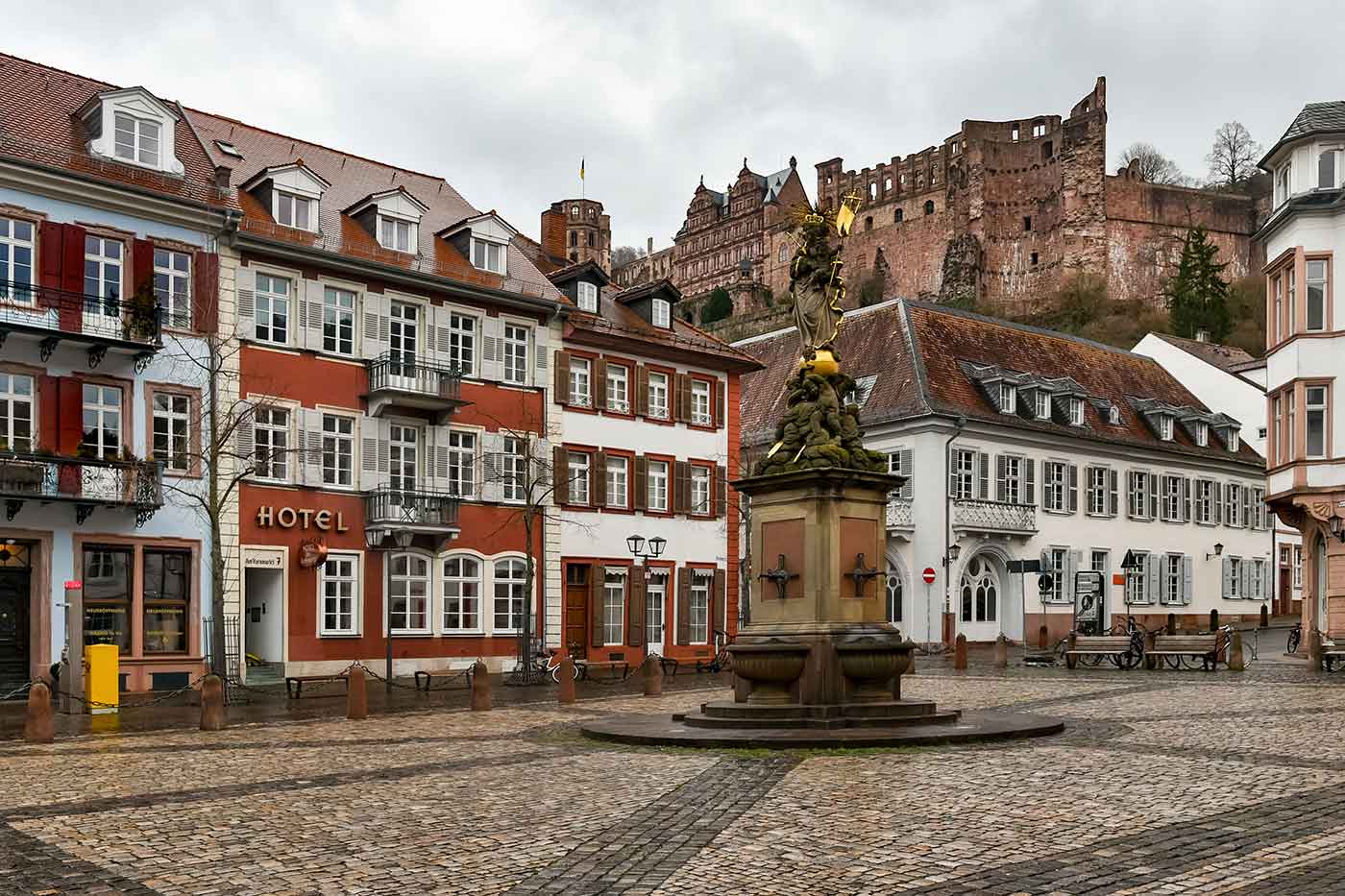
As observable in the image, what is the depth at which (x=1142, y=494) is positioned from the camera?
178 feet

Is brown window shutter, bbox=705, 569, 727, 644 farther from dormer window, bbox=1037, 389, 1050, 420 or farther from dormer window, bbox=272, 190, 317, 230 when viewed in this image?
dormer window, bbox=1037, 389, 1050, 420

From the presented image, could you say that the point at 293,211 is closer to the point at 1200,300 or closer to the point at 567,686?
the point at 567,686

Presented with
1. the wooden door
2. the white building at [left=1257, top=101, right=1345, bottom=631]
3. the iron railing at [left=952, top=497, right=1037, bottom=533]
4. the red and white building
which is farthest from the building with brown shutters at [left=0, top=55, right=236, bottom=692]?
the white building at [left=1257, top=101, right=1345, bottom=631]

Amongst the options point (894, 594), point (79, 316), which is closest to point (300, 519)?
point (79, 316)

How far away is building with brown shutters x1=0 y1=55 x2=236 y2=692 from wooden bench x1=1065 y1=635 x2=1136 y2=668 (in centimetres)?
1864

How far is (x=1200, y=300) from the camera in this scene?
3420 inches

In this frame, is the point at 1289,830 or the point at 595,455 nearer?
the point at 1289,830

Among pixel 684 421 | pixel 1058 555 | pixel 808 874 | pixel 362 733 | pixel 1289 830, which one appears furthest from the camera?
pixel 1058 555

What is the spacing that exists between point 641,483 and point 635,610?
11.2ft

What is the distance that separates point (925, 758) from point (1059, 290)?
315 feet

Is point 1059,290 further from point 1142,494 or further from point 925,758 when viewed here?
point 925,758

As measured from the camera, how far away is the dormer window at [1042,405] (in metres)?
51.1

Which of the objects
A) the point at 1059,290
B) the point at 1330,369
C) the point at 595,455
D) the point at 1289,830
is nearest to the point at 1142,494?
the point at 1330,369

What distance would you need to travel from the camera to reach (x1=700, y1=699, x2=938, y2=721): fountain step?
16297 millimetres
